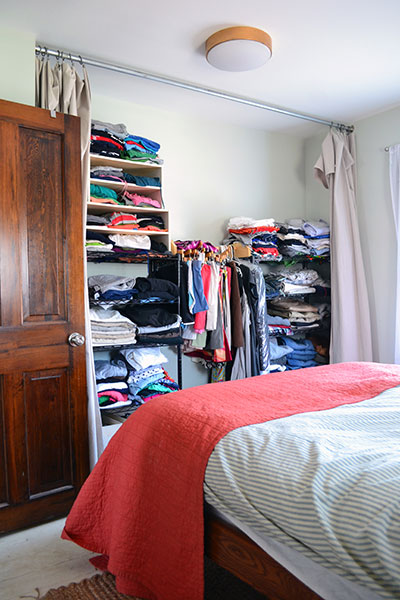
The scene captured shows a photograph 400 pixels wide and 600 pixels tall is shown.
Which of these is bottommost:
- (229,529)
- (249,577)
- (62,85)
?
(249,577)

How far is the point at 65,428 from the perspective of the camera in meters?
2.40

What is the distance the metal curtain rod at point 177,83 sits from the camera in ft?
9.01

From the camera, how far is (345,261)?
3965 mm

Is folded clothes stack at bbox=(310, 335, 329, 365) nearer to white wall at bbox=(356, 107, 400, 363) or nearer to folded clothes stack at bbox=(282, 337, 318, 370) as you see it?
folded clothes stack at bbox=(282, 337, 318, 370)

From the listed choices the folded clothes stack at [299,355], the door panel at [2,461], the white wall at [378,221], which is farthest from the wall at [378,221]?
the door panel at [2,461]

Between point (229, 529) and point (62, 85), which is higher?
point (62, 85)

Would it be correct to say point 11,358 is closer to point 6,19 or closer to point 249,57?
point 6,19

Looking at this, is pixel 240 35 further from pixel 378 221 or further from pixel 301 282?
pixel 301 282

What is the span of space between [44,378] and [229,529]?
4.37 feet

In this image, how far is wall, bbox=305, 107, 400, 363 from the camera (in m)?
3.86

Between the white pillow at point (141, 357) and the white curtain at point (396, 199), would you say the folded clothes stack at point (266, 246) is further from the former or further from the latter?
the white pillow at point (141, 357)

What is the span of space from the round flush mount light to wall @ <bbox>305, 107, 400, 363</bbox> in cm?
158

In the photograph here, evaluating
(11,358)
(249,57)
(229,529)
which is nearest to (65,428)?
(11,358)

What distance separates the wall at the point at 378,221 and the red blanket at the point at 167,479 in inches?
80.2
